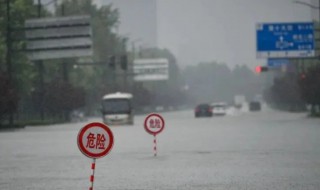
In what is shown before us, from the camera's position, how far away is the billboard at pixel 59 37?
5422cm

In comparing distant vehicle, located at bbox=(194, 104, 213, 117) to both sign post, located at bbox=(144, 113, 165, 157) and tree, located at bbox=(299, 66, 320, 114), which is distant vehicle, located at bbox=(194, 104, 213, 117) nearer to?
tree, located at bbox=(299, 66, 320, 114)

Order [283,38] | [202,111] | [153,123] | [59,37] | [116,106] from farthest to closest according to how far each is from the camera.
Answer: [202,111]
[116,106]
[283,38]
[59,37]
[153,123]

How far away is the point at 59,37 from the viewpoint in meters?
54.8

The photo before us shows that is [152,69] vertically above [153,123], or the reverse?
[152,69]

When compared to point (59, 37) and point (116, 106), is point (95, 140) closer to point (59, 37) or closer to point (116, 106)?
point (59, 37)

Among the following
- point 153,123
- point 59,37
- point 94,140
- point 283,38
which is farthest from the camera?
point 283,38

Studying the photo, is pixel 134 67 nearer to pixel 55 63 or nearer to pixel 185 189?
pixel 55 63

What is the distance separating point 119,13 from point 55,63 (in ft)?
139

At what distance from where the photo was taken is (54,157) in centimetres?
2381

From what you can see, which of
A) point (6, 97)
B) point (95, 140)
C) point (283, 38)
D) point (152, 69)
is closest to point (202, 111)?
point (152, 69)

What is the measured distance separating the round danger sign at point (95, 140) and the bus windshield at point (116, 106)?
4924cm

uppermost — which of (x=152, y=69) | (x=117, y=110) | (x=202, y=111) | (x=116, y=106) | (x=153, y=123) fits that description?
(x=152, y=69)

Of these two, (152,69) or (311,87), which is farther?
(152,69)

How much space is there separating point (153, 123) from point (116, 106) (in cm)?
3736
